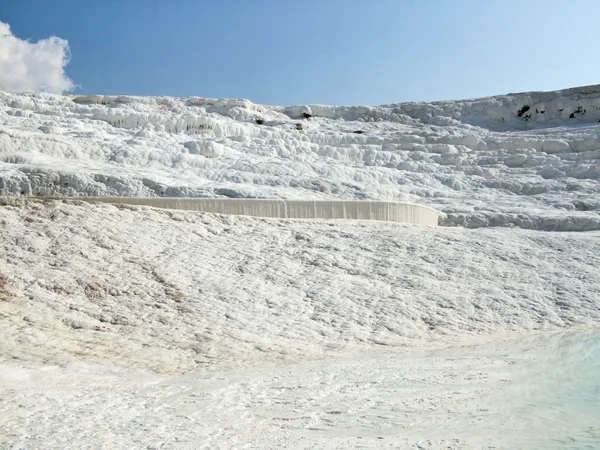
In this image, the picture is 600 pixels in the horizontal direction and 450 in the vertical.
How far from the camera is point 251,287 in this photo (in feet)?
34.4

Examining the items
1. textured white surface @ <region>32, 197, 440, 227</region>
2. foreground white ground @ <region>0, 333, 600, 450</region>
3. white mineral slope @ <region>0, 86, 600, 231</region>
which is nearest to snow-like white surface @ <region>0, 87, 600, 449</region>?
foreground white ground @ <region>0, 333, 600, 450</region>

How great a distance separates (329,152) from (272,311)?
54.2 ft

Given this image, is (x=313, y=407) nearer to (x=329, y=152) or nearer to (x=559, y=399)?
(x=559, y=399)

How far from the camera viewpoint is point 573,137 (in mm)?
27016

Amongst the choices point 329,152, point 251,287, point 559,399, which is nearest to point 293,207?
point 251,287

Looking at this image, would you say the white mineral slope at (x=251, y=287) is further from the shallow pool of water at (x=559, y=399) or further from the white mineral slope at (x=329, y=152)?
the white mineral slope at (x=329, y=152)

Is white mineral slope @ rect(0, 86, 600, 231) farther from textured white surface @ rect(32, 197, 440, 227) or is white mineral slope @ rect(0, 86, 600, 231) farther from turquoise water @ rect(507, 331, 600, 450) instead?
turquoise water @ rect(507, 331, 600, 450)

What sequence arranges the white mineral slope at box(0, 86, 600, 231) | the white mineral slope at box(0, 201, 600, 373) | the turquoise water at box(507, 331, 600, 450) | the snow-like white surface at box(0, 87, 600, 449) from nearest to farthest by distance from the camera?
1. the turquoise water at box(507, 331, 600, 450)
2. the snow-like white surface at box(0, 87, 600, 449)
3. the white mineral slope at box(0, 201, 600, 373)
4. the white mineral slope at box(0, 86, 600, 231)

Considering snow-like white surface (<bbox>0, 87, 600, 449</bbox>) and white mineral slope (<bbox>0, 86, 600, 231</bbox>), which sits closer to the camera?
snow-like white surface (<bbox>0, 87, 600, 449</bbox>)

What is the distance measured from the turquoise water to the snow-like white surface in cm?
3

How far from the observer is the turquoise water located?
17.0 feet

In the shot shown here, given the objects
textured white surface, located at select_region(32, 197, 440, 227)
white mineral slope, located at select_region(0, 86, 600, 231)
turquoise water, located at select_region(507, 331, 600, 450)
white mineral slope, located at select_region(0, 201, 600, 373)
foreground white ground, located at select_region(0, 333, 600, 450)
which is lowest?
turquoise water, located at select_region(507, 331, 600, 450)

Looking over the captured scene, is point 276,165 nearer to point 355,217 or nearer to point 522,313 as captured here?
point 355,217

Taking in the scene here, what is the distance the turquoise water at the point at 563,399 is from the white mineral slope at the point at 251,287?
1.67 metres
